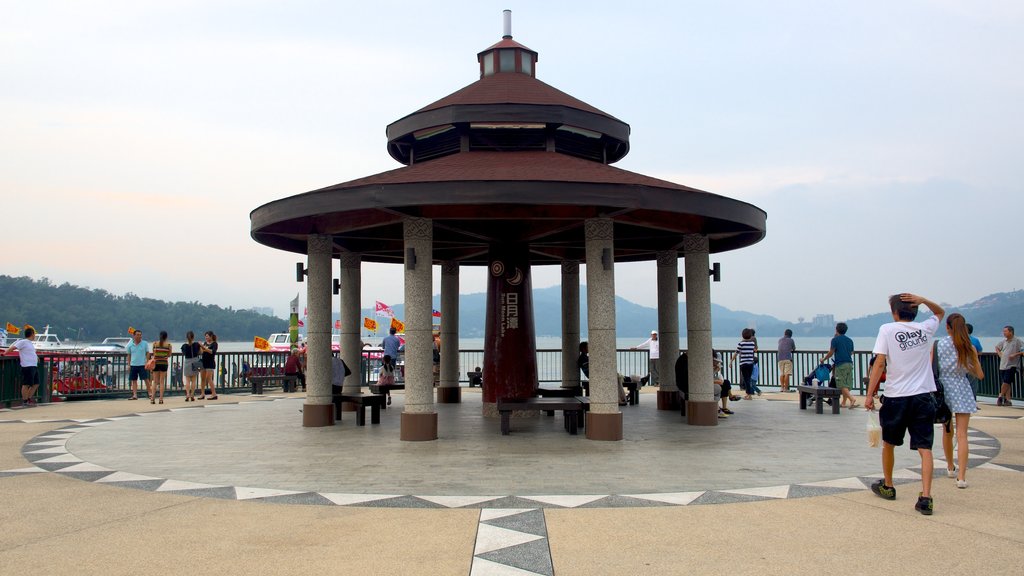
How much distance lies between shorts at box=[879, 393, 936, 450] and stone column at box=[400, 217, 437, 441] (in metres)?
6.65

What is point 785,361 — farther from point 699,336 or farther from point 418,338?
point 418,338

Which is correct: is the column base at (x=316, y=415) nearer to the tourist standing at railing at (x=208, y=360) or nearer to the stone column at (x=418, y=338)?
the stone column at (x=418, y=338)

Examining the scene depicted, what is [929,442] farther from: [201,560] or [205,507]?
[205,507]

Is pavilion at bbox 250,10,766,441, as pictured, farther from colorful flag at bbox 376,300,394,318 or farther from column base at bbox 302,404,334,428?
colorful flag at bbox 376,300,394,318

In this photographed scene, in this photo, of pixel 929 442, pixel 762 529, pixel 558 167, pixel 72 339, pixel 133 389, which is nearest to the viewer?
pixel 762 529

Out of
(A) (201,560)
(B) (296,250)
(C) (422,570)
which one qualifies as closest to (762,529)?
(C) (422,570)

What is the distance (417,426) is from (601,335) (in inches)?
130

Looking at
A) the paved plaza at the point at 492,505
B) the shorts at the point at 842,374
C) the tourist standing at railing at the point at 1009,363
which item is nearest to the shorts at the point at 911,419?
the paved plaza at the point at 492,505

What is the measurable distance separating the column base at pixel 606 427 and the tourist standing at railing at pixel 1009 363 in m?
12.6

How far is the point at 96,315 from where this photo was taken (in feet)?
403

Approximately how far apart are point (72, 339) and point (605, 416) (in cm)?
13296

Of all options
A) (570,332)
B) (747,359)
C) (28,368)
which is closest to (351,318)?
(570,332)

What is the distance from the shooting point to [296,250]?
16.8 m

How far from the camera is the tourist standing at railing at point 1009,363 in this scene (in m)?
18.6
